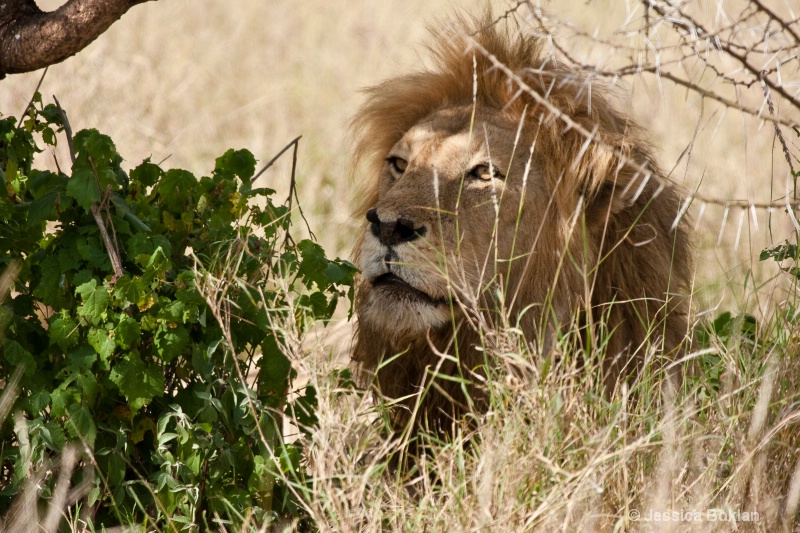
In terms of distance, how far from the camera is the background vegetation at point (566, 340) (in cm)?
283

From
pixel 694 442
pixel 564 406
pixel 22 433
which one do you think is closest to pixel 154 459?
pixel 22 433

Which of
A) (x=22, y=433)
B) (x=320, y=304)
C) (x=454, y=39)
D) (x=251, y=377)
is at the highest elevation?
(x=454, y=39)

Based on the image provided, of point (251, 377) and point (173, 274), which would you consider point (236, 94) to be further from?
point (173, 274)

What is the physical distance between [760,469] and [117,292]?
1.76m

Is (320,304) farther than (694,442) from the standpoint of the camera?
Yes

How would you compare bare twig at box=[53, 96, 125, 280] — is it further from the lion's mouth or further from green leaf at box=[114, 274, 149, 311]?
the lion's mouth

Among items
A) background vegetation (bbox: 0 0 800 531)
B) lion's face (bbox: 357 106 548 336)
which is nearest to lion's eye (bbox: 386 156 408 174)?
lion's face (bbox: 357 106 548 336)

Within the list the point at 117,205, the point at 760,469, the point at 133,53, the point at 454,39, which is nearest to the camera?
the point at 760,469

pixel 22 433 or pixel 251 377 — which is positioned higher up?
pixel 22 433

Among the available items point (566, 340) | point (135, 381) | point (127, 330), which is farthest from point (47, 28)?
point (566, 340)

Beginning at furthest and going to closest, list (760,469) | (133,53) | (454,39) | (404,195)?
(133,53), (454,39), (404,195), (760,469)

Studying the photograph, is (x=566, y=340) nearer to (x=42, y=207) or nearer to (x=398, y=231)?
(x=398, y=231)

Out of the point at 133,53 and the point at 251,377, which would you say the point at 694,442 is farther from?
the point at 133,53

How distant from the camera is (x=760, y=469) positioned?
2.94 metres
